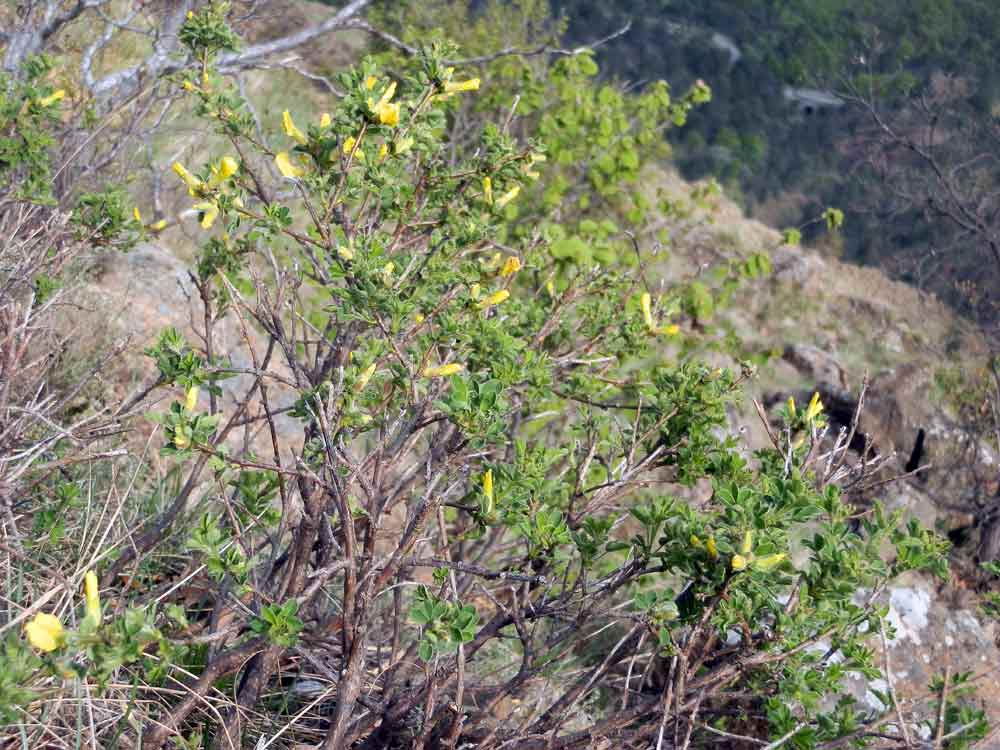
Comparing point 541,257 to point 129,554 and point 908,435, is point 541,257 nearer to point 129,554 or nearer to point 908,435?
point 129,554

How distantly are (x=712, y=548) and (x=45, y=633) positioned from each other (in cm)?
95

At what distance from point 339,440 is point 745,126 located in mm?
13120

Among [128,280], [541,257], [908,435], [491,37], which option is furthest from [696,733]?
[491,37]

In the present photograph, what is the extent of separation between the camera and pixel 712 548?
147cm

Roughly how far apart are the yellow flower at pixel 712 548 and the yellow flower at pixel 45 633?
924 millimetres

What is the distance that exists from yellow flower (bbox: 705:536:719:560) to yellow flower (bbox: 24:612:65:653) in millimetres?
924

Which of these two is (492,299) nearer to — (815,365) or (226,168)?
(226,168)

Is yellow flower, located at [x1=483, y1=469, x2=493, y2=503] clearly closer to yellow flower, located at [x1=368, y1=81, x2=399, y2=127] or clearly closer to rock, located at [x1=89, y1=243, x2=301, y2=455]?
yellow flower, located at [x1=368, y1=81, x2=399, y2=127]

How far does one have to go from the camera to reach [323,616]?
6.88 feet

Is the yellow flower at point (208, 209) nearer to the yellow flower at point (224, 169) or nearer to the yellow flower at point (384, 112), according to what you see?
the yellow flower at point (224, 169)

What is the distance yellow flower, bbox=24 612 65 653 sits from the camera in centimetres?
113

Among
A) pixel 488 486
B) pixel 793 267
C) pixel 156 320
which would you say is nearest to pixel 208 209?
pixel 488 486

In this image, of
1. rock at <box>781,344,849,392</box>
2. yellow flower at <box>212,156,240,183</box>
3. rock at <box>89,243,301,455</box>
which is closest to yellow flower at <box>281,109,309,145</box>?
yellow flower at <box>212,156,240,183</box>

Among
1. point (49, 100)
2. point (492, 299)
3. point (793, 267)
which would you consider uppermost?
point (49, 100)
